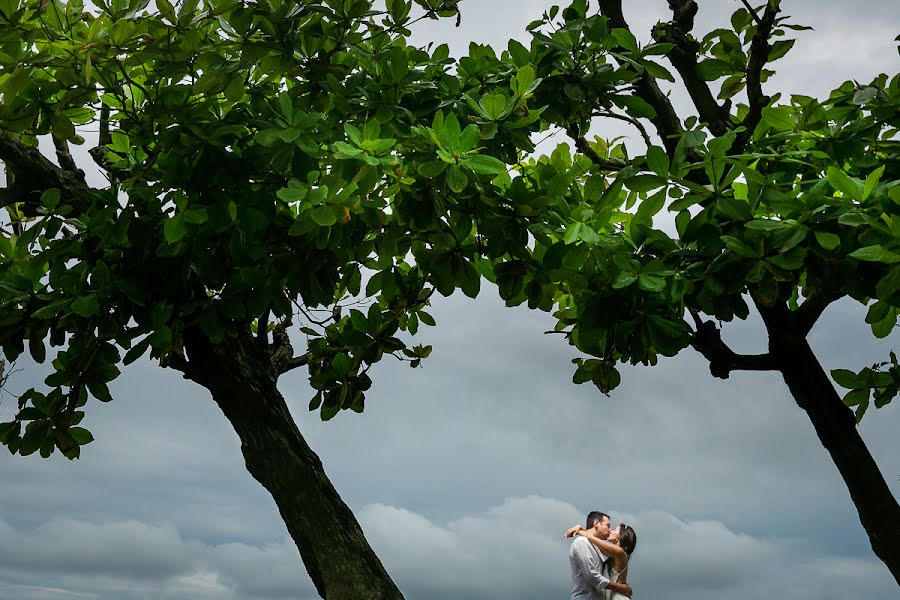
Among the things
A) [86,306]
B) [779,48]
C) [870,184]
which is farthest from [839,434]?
[86,306]

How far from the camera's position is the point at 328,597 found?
5332mm

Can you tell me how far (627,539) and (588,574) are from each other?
1.04m

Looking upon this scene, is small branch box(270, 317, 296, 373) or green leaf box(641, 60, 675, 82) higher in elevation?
green leaf box(641, 60, 675, 82)

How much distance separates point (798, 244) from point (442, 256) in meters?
1.54

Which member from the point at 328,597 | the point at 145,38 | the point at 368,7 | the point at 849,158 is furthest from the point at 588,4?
the point at 328,597

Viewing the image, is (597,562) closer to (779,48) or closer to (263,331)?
(263,331)

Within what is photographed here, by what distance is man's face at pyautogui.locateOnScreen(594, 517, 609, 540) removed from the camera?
847 cm

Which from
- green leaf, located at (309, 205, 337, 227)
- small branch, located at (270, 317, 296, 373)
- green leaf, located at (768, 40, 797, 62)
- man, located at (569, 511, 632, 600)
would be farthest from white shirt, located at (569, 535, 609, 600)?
green leaf, located at (309, 205, 337, 227)

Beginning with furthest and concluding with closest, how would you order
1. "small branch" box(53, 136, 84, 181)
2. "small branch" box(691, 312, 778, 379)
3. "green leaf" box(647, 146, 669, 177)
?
"small branch" box(53, 136, 84, 181) < "small branch" box(691, 312, 778, 379) < "green leaf" box(647, 146, 669, 177)

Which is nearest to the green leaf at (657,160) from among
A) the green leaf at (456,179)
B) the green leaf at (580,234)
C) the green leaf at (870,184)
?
the green leaf at (580,234)

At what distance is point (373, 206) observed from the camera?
3.95 m

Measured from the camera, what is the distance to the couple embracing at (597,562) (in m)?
8.09

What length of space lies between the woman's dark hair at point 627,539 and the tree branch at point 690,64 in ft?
15.3

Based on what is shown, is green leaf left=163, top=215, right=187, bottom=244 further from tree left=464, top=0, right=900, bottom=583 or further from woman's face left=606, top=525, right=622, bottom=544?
woman's face left=606, top=525, right=622, bottom=544
